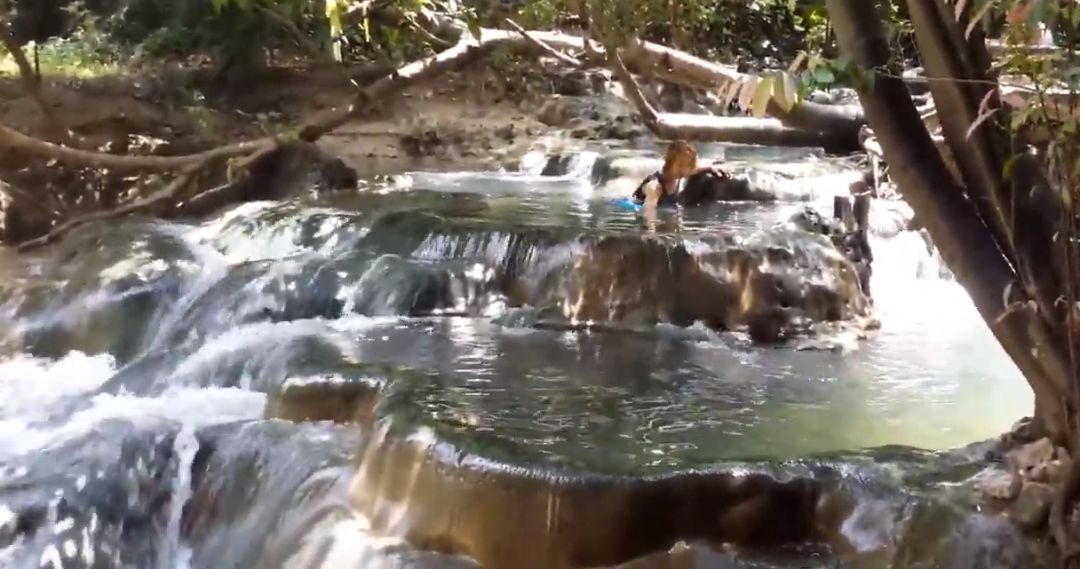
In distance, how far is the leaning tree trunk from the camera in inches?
112

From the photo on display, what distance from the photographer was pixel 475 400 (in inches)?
198

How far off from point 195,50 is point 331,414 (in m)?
10.1

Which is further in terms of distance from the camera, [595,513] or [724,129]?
[724,129]

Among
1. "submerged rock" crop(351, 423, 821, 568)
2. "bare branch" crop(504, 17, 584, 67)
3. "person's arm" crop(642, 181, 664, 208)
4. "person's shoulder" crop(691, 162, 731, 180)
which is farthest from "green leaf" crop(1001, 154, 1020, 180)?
"person's shoulder" crop(691, 162, 731, 180)

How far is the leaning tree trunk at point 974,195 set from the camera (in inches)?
112

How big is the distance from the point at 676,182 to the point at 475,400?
5.07 meters

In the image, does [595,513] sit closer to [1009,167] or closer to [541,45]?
[1009,167]

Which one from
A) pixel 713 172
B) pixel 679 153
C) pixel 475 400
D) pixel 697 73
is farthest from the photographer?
pixel 713 172

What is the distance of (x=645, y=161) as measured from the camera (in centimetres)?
1213

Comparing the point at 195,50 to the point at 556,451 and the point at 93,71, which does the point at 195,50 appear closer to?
the point at 93,71

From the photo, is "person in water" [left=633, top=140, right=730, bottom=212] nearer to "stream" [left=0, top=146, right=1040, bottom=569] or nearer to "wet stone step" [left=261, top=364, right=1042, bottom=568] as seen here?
"stream" [left=0, top=146, right=1040, bottom=569]

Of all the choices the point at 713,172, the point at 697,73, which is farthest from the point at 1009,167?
the point at 713,172

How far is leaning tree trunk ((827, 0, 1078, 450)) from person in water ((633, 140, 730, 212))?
6.12 metres

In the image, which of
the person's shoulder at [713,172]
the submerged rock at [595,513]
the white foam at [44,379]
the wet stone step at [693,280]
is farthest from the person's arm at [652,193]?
the submerged rock at [595,513]
